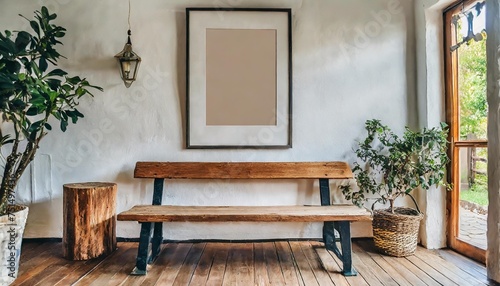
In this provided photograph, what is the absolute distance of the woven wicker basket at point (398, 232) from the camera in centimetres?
248

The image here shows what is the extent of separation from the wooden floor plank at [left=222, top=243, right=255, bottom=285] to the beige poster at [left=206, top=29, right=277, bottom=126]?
1069 mm

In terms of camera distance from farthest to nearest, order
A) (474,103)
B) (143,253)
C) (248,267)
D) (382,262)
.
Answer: (474,103) → (382,262) → (248,267) → (143,253)

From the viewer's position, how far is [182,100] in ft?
9.42

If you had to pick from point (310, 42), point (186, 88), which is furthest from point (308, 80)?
point (186, 88)

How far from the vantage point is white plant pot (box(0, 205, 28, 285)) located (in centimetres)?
201

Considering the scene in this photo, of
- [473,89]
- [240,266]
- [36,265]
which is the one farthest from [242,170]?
[473,89]

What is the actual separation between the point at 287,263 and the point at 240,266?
0.35 meters

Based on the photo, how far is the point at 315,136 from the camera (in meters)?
2.90

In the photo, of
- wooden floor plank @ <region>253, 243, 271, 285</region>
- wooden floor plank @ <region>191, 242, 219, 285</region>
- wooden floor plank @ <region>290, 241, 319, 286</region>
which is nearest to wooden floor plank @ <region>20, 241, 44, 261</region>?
wooden floor plank @ <region>191, 242, 219, 285</region>

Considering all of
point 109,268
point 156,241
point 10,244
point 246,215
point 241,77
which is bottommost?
point 109,268

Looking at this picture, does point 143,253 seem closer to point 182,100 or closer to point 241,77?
point 182,100

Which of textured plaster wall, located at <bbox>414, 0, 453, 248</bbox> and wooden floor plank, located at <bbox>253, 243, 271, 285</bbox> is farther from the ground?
textured plaster wall, located at <bbox>414, 0, 453, 248</bbox>

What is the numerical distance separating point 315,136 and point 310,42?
0.84 metres

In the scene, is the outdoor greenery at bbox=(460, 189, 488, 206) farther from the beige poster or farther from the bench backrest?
the beige poster
